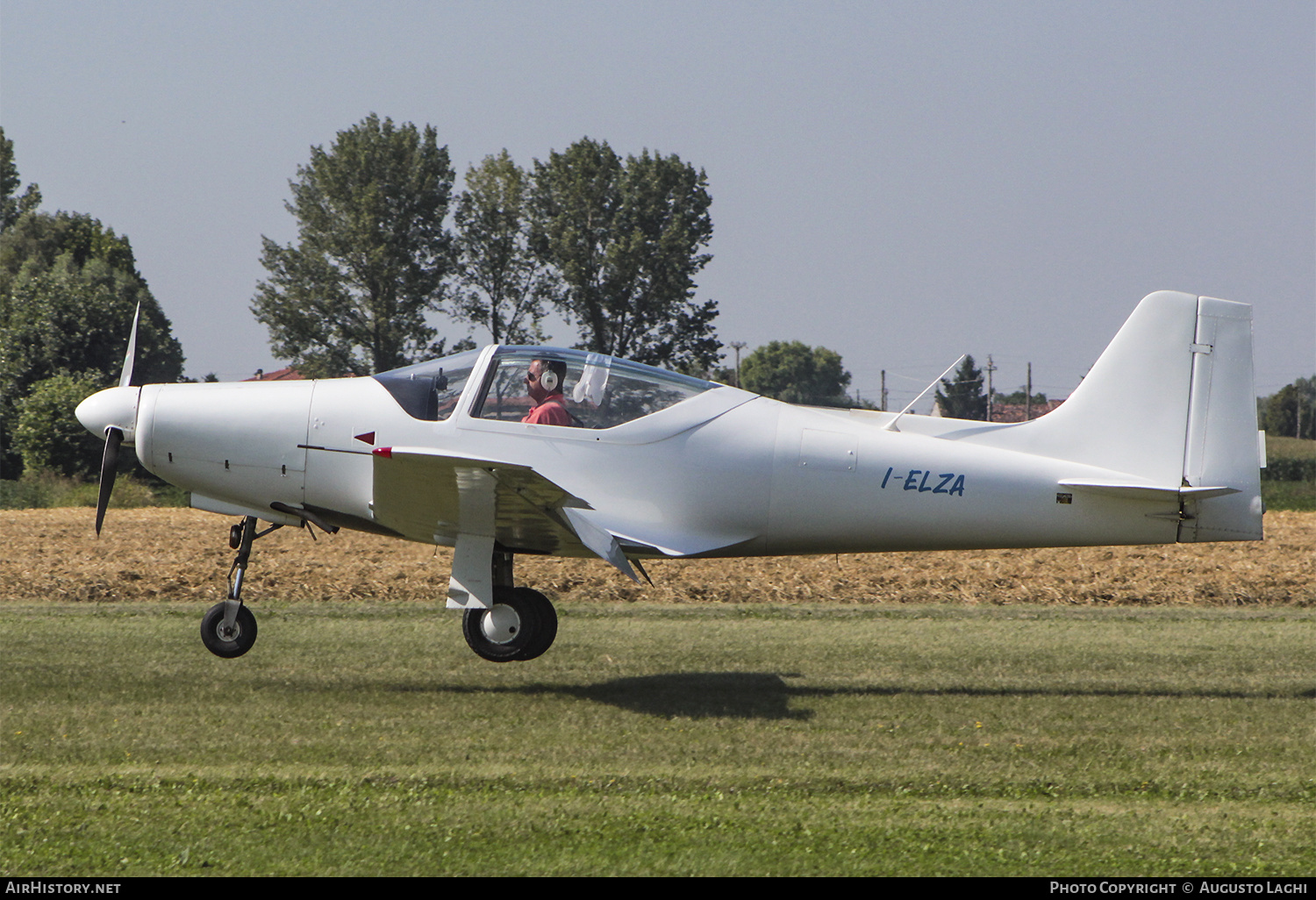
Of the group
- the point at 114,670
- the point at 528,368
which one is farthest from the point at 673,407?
the point at 114,670

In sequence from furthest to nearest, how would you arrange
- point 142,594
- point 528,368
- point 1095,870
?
1. point 142,594
2. point 528,368
3. point 1095,870

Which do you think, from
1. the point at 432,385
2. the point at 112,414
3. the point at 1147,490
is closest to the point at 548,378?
the point at 432,385

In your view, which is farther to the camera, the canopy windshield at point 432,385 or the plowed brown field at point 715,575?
the plowed brown field at point 715,575

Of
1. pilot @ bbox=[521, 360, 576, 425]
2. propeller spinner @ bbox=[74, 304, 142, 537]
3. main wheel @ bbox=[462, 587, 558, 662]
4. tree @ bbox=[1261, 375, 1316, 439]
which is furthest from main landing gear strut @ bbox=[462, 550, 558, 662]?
tree @ bbox=[1261, 375, 1316, 439]

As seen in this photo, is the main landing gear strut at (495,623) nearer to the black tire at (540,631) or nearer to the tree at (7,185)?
the black tire at (540,631)

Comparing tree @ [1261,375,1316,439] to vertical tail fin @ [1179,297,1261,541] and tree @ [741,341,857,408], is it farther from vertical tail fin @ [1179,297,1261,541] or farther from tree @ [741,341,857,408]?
vertical tail fin @ [1179,297,1261,541]

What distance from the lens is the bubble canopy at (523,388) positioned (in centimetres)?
775

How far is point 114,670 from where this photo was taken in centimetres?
800

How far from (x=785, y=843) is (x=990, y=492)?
13.1 feet

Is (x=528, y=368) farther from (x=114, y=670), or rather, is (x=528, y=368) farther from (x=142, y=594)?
(x=142, y=594)

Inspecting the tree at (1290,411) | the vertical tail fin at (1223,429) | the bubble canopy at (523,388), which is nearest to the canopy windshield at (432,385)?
the bubble canopy at (523,388)

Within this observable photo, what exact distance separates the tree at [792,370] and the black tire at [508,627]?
257 feet

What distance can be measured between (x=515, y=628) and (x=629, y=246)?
39.4 meters

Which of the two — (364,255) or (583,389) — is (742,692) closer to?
(583,389)
